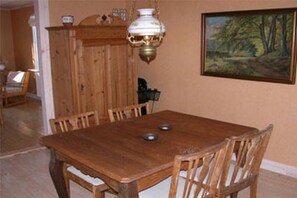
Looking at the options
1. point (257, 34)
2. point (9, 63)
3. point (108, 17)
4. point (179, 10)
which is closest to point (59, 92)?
point (108, 17)

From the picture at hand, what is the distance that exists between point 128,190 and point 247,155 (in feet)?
2.95

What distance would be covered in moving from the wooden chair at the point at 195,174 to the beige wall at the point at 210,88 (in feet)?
5.47

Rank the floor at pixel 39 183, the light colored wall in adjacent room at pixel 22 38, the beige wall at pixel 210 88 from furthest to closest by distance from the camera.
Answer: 1. the light colored wall in adjacent room at pixel 22 38
2. the beige wall at pixel 210 88
3. the floor at pixel 39 183

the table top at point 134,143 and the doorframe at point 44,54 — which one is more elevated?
the doorframe at point 44,54

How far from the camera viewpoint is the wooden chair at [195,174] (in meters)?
1.91

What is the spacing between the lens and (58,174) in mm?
2648

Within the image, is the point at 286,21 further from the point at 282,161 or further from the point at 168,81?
the point at 168,81

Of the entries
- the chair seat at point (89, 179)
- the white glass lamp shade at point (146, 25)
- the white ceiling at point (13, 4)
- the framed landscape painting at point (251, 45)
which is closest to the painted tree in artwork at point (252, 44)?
the framed landscape painting at point (251, 45)

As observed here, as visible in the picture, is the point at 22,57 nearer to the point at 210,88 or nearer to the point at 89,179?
the point at 210,88

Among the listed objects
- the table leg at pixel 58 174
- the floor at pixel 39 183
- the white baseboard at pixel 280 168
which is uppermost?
the table leg at pixel 58 174

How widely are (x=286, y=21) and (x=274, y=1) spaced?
0.83 ft

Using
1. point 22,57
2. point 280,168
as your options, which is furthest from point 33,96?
point 280,168

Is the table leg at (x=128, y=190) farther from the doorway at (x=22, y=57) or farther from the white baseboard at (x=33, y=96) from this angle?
the white baseboard at (x=33, y=96)

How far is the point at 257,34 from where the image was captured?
3576 millimetres
